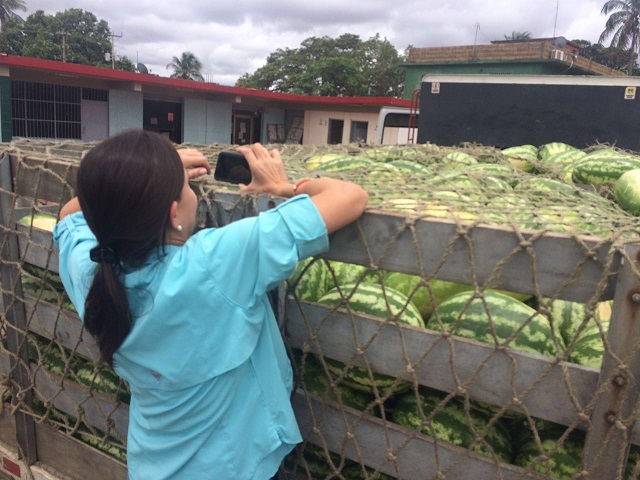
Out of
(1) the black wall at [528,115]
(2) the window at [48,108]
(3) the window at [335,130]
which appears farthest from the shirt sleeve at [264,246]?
(3) the window at [335,130]

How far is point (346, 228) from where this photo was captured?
1.68 meters

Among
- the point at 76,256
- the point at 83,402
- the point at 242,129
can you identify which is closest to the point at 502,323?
the point at 76,256

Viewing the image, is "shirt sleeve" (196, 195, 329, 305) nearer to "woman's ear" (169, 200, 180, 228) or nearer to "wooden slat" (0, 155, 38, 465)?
"woman's ear" (169, 200, 180, 228)

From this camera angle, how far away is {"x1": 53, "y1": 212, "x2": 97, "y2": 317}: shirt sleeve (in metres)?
1.68

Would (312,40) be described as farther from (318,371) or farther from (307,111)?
(318,371)

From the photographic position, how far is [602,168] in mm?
3373

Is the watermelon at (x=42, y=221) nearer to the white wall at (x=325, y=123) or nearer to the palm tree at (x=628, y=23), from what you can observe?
the white wall at (x=325, y=123)

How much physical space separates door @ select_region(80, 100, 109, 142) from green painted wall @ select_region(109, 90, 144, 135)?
0.19 metres

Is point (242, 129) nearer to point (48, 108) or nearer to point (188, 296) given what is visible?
point (48, 108)

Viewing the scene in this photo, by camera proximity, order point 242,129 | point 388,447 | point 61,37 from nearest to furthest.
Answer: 1. point 388,447
2. point 242,129
3. point 61,37

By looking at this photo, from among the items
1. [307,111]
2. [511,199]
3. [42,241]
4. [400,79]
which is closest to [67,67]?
[307,111]

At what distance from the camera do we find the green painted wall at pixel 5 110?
15258mm

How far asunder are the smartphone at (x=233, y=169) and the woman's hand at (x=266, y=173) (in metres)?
0.06

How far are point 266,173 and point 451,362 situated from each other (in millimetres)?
814
